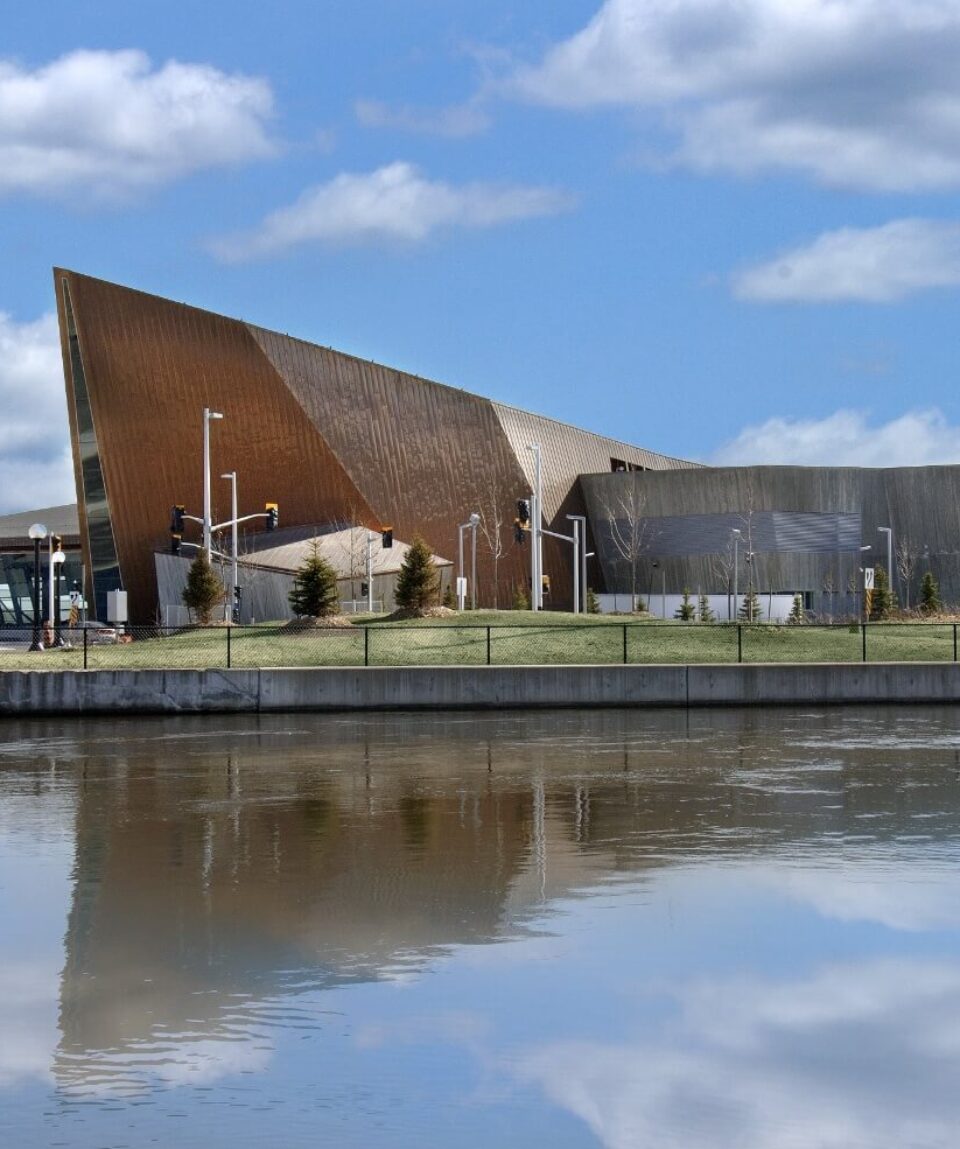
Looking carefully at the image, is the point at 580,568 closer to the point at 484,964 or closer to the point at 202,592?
the point at 202,592

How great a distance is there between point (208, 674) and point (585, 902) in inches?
804

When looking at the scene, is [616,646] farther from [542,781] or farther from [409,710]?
[542,781]

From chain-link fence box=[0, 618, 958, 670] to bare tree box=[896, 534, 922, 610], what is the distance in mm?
39320

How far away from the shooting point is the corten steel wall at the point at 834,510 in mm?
79000

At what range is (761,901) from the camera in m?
9.80

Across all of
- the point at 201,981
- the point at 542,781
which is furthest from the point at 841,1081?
the point at 542,781

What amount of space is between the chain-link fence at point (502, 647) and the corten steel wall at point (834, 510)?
3917cm

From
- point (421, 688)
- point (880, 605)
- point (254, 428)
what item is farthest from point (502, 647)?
point (254, 428)

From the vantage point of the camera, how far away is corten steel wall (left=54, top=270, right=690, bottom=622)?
66562 mm

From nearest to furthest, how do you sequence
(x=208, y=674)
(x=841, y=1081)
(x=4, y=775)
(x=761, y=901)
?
(x=841, y=1081) → (x=761, y=901) → (x=4, y=775) → (x=208, y=674)

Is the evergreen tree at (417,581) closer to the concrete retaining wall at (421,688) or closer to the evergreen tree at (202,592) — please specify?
the evergreen tree at (202,592)

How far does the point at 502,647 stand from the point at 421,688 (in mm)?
6201

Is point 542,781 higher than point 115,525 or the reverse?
the reverse

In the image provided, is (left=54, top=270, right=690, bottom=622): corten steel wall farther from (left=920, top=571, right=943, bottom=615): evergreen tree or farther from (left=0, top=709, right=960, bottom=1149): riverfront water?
(left=0, top=709, right=960, bottom=1149): riverfront water
